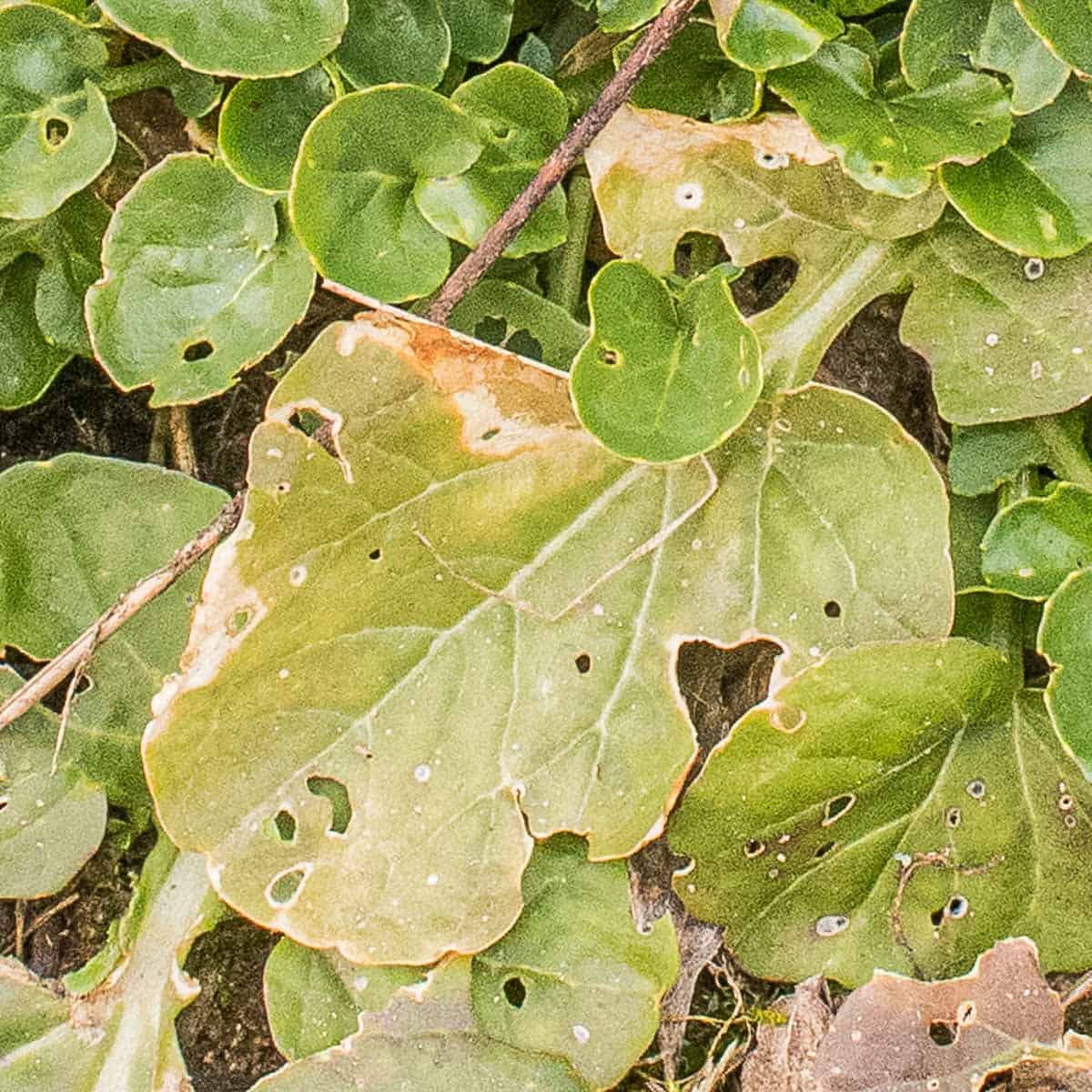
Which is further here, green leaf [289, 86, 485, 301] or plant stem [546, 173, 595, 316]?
plant stem [546, 173, 595, 316]

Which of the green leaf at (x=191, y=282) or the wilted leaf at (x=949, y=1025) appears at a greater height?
the green leaf at (x=191, y=282)

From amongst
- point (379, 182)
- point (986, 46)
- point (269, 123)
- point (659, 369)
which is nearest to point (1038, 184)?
point (986, 46)

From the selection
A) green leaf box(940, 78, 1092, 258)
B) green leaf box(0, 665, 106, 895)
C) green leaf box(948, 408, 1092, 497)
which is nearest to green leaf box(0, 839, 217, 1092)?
green leaf box(0, 665, 106, 895)

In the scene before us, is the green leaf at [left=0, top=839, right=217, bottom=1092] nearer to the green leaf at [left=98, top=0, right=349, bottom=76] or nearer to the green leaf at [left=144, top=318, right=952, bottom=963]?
the green leaf at [left=144, top=318, right=952, bottom=963]

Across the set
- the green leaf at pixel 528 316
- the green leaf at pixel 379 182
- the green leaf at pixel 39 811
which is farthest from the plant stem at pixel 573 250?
the green leaf at pixel 39 811

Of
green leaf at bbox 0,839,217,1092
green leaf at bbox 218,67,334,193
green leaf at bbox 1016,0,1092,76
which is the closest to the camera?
green leaf at bbox 1016,0,1092,76

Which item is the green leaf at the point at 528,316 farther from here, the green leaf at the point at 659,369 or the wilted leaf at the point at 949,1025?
the wilted leaf at the point at 949,1025

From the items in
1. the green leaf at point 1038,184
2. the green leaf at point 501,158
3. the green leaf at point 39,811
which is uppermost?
the green leaf at point 501,158
